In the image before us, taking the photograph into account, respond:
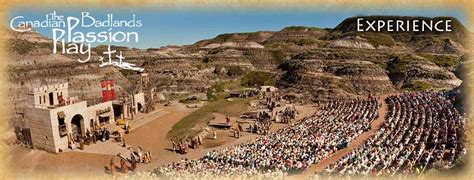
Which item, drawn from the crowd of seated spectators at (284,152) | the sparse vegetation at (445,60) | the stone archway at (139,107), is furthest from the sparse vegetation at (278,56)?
the crowd of seated spectators at (284,152)

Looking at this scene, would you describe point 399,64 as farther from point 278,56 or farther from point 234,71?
point 278,56

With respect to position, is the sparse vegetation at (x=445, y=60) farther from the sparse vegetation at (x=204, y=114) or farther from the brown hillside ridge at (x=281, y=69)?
the sparse vegetation at (x=204, y=114)

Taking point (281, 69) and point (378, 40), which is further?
point (378, 40)

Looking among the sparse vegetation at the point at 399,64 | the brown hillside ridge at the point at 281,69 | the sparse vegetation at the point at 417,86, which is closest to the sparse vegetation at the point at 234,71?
the brown hillside ridge at the point at 281,69

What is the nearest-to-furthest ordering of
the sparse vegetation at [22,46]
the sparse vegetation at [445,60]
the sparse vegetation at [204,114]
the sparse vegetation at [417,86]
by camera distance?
1. the sparse vegetation at [204,114]
2. the sparse vegetation at [22,46]
3. the sparse vegetation at [417,86]
4. the sparse vegetation at [445,60]

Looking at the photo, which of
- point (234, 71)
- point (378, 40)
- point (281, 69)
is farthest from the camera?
point (378, 40)

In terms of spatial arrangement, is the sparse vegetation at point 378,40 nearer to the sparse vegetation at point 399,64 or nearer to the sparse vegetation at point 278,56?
the sparse vegetation at point 278,56

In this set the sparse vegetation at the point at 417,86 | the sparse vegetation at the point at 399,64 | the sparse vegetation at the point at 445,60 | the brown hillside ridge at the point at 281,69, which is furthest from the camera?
the sparse vegetation at the point at 445,60

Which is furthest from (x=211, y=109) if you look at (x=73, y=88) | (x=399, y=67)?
(x=399, y=67)

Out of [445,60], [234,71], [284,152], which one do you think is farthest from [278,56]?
[284,152]

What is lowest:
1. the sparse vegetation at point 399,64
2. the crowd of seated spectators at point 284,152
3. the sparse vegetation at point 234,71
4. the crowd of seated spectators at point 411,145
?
the crowd of seated spectators at point 284,152

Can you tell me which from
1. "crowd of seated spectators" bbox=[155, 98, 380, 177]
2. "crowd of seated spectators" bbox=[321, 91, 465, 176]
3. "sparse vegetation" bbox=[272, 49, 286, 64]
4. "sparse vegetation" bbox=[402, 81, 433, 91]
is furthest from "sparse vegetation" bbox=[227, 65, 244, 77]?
"crowd of seated spectators" bbox=[321, 91, 465, 176]

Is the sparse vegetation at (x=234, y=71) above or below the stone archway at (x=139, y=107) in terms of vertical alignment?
above

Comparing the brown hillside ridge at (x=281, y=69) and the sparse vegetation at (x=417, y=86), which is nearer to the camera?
the brown hillside ridge at (x=281, y=69)
